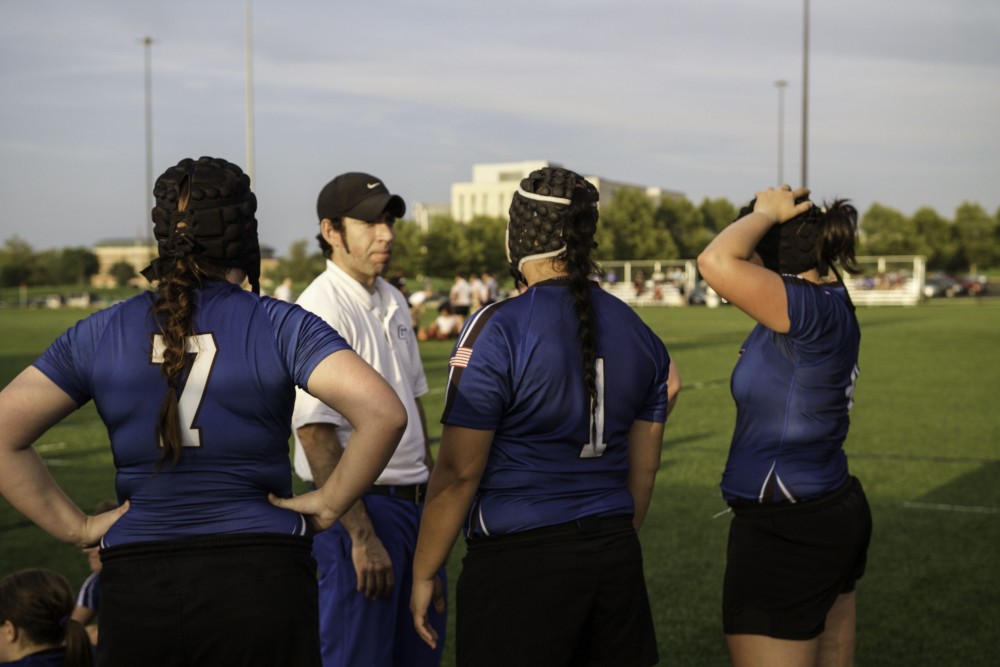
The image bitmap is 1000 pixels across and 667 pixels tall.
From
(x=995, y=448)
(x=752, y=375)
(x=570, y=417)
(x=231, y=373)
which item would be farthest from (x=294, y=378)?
(x=995, y=448)

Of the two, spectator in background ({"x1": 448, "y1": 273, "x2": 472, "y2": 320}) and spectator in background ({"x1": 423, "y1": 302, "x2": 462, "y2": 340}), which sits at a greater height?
spectator in background ({"x1": 448, "y1": 273, "x2": 472, "y2": 320})

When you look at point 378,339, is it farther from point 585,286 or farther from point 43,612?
point 43,612

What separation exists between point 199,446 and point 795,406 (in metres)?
2.00

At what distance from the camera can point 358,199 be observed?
4.07m

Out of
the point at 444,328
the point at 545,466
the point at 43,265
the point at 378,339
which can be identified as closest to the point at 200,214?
the point at 545,466

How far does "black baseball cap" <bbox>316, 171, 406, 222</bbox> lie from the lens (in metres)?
4.06

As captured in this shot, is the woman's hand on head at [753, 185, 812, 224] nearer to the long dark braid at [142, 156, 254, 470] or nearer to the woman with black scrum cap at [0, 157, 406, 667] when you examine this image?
the woman with black scrum cap at [0, 157, 406, 667]

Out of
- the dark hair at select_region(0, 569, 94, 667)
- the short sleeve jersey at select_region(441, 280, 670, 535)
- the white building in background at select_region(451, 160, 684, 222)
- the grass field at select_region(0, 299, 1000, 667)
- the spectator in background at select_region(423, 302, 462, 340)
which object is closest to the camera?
the short sleeve jersey at select_region(441, 280, 670, 535)

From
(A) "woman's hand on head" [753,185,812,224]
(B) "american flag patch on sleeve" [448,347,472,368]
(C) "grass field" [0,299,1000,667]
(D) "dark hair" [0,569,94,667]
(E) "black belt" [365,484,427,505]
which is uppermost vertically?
(A) "woman's hand on head" [753,185,812,224]

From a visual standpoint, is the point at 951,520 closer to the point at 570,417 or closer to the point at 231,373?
the point at 570,417

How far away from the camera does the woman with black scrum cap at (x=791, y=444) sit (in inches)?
135

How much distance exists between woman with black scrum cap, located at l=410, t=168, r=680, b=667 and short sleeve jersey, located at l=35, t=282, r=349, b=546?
1.63 feet

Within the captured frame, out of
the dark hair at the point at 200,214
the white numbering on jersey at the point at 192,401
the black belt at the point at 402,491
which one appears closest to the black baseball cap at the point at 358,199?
the black belt at the point at 402,491

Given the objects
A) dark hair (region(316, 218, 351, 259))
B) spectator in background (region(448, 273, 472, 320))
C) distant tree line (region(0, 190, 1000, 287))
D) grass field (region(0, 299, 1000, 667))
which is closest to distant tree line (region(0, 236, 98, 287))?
distant tree line (region(0, 190, 1000, 287))
